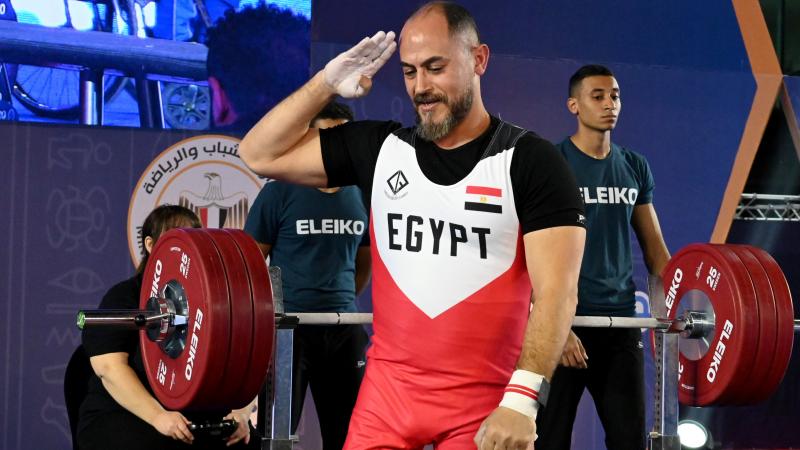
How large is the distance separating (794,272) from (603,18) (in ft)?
5.72

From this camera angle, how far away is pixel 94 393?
3367 mm

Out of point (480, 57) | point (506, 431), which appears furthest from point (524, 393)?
point (480, 57)

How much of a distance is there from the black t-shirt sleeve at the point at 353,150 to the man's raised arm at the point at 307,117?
22 millimetres

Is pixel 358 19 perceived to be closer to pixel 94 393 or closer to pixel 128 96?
pixel 128 96

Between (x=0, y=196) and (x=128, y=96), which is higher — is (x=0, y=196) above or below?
below

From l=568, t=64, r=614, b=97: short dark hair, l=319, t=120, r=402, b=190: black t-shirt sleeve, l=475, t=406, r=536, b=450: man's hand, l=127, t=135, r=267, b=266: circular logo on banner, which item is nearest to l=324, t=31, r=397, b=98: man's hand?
l=319, t=120, r=402, b=190: black t-shirt sleeve

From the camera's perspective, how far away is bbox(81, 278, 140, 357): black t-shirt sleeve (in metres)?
3.28

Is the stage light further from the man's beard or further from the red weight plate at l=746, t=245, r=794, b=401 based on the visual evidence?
the man's beard

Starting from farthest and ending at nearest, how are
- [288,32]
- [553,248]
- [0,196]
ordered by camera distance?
[288,32]
[0,196]
[553,248]

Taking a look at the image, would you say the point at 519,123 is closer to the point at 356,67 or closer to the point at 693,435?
the point at 693,435

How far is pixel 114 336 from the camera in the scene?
10.8 ft

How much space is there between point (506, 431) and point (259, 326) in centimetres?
69

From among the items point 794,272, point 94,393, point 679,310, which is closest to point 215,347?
point 94,393

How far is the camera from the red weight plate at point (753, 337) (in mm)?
3111
